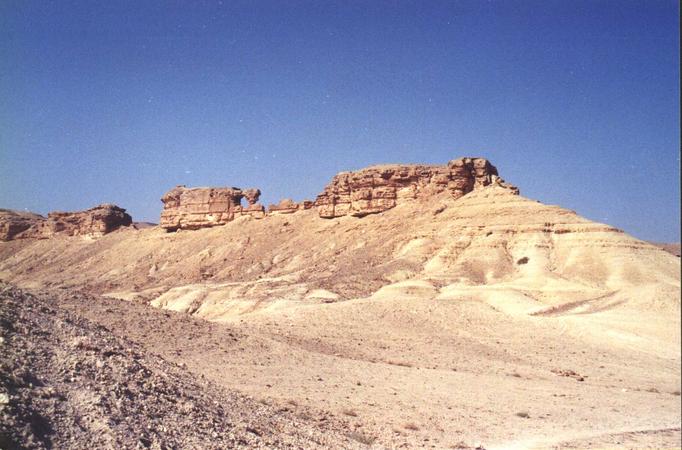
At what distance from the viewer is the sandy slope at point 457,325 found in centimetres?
1238

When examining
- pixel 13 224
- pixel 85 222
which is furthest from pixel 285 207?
pixel 13 224

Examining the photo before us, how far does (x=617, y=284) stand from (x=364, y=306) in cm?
1532

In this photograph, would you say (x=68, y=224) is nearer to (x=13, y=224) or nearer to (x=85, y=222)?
(x=85, y=222)

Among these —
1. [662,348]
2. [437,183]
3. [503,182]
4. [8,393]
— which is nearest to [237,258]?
[437,183]

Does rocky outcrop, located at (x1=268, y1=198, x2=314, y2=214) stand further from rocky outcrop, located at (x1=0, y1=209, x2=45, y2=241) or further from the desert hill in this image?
rocky outcrop, located at (x1=0, y1=209, x2=45, y2=241)

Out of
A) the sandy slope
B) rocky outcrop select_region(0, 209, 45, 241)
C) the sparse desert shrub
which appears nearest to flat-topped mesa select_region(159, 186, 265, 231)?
the sandy slope

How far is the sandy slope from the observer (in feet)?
40.6

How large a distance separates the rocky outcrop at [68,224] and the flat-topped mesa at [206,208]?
9710mm

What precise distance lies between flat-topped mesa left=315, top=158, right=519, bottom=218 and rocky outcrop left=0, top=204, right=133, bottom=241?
104 ft

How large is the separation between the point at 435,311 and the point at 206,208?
50.1 meters


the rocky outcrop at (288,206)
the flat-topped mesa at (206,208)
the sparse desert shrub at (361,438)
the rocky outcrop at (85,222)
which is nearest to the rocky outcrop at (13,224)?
the rocky outcrop at (85,222)

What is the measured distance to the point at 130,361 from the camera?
358 inches

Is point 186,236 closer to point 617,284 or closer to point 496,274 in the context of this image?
point 496,274

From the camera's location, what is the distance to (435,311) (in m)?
24.6
